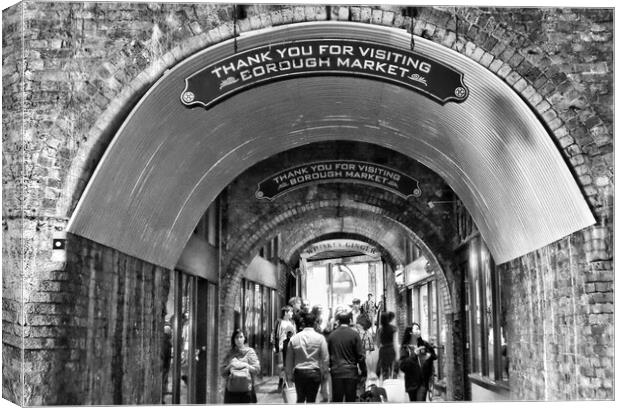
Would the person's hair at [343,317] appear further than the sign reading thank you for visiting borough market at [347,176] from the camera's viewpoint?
No

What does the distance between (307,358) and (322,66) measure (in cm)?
301

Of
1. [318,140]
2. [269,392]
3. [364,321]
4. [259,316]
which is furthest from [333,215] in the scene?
[259,316]

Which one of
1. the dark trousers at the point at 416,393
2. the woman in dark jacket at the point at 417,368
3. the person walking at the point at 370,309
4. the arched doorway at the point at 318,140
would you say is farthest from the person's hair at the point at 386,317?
the person walking at the point at 370,309

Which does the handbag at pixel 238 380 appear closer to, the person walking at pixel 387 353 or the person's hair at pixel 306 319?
the person's hair at pixel 306 319

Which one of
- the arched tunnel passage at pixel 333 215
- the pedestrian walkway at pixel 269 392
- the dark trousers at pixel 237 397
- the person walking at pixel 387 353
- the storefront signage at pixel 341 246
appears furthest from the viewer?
the storefront signage at pixel 341 246

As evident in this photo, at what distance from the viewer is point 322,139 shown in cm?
1318

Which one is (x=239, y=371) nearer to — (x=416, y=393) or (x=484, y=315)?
(x=416, y=393)

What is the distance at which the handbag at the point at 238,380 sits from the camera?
393 inches

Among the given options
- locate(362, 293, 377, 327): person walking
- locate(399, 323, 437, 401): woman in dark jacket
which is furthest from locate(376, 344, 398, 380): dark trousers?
locate(362, 293, 377, 327): person walking

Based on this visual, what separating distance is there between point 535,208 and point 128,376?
454cm

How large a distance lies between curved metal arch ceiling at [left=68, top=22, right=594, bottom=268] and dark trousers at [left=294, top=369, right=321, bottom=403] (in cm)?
222

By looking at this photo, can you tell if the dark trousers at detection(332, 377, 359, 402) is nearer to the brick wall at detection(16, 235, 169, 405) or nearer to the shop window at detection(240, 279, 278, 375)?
the brick wall at detection(16, 235, 169, 405)

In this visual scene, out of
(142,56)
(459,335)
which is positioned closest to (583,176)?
(142,56)

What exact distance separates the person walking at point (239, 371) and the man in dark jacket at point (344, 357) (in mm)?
898
